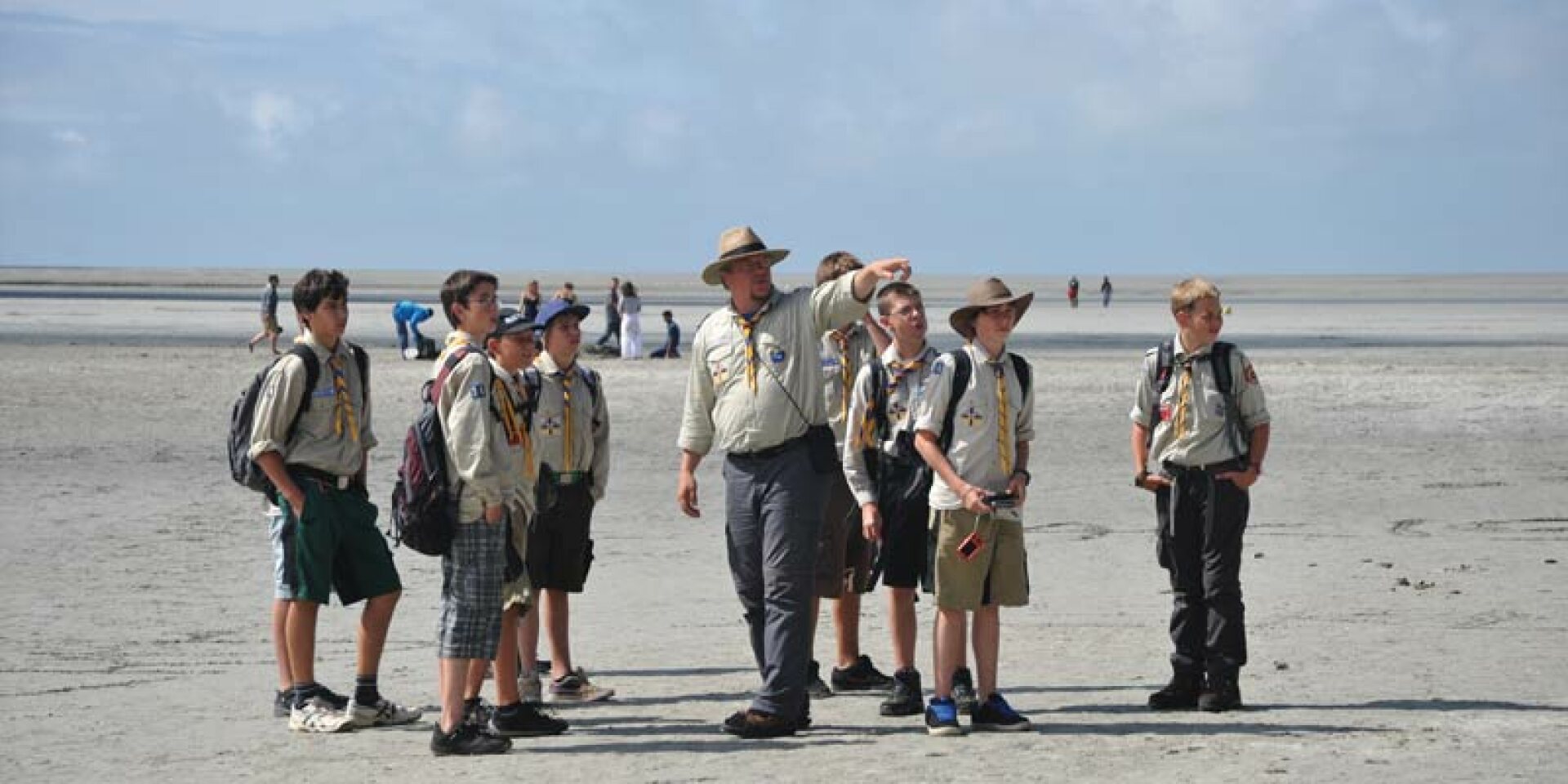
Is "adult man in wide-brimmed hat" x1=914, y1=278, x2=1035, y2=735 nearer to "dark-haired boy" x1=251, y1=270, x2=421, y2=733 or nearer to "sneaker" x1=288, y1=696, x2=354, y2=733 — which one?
"dark-haired boy" x1=251, y1=270, x2=421, y2=733

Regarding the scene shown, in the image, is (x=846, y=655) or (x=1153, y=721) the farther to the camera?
(x=846, y=655)

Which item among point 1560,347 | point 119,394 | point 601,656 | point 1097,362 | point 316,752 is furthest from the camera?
point 1560,347

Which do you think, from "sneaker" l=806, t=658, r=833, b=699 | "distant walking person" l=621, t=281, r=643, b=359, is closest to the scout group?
"sneaker" l=806, t=658, r=833, b=699

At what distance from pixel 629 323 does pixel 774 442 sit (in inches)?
1045

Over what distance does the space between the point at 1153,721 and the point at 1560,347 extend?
1463 inches

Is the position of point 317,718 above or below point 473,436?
below

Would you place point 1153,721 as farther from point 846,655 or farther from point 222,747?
point 222,747

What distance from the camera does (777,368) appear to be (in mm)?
8289

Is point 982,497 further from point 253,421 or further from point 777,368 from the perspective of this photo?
point 253,421

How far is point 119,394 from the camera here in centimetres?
2697

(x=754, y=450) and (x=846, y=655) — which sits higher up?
(x=754, y=450)

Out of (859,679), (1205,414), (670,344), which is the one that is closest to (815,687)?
(859,679)

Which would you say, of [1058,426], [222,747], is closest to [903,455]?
[222,747]

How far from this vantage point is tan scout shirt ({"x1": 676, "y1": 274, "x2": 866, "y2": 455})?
8.27m
